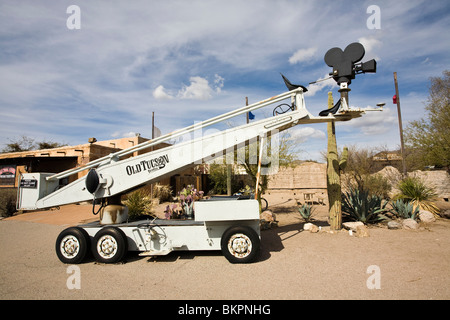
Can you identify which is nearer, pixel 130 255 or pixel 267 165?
pixel 130 255

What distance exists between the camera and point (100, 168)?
571 cm

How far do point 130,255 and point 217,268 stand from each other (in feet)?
7.50

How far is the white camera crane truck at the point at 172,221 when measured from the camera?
5.08 metres

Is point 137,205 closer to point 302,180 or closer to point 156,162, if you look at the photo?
point 156,162

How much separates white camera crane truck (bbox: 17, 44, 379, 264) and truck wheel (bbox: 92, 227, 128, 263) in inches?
0.7

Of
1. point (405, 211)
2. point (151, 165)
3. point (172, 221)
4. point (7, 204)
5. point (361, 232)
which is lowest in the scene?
point (361, 232)

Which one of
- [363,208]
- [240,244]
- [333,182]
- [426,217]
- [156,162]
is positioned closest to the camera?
[240,244]

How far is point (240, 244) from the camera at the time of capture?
5078 mm

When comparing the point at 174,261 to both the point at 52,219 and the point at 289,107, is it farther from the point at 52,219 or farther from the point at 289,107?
the point at 52,219

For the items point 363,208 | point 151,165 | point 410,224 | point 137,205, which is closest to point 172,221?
point 151,165

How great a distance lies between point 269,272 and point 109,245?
3.13 m

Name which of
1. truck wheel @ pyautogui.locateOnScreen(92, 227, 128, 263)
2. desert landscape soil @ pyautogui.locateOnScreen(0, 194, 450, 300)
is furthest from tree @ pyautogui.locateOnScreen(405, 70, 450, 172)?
truck wheel @ pyautogui.locateOnScreen(92, 227, 128, 263)

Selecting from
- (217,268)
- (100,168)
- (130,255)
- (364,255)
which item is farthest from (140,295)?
(364,255)

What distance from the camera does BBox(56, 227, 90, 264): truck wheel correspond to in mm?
5277
